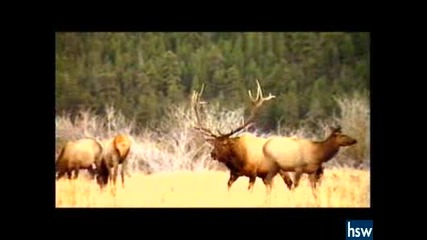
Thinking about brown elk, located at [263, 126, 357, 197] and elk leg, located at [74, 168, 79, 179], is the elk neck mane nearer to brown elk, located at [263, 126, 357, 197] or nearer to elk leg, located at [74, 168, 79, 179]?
brown elk, located at [263, 126, 357, 197]

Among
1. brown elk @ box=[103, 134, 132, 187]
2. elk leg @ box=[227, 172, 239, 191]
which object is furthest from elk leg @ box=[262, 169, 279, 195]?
brown elk @ box=[103, 134, 132, 187]

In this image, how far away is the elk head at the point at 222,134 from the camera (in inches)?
145

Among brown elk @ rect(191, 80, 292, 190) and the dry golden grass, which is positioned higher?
brown elk @ rect(191, 80, 292, 190)

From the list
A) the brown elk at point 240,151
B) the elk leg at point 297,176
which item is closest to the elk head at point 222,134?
the brown elk at point 240,151

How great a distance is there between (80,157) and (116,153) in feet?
0.51

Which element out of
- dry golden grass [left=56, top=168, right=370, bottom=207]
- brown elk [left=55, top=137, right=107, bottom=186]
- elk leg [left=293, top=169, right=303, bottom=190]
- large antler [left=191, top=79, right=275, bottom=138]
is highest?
large antler [left=191, top=79, right=275, bottom=138]

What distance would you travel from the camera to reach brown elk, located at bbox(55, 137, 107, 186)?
368 cm

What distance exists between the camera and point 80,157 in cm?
369

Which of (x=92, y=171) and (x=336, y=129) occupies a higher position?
(x=336, y=129)
